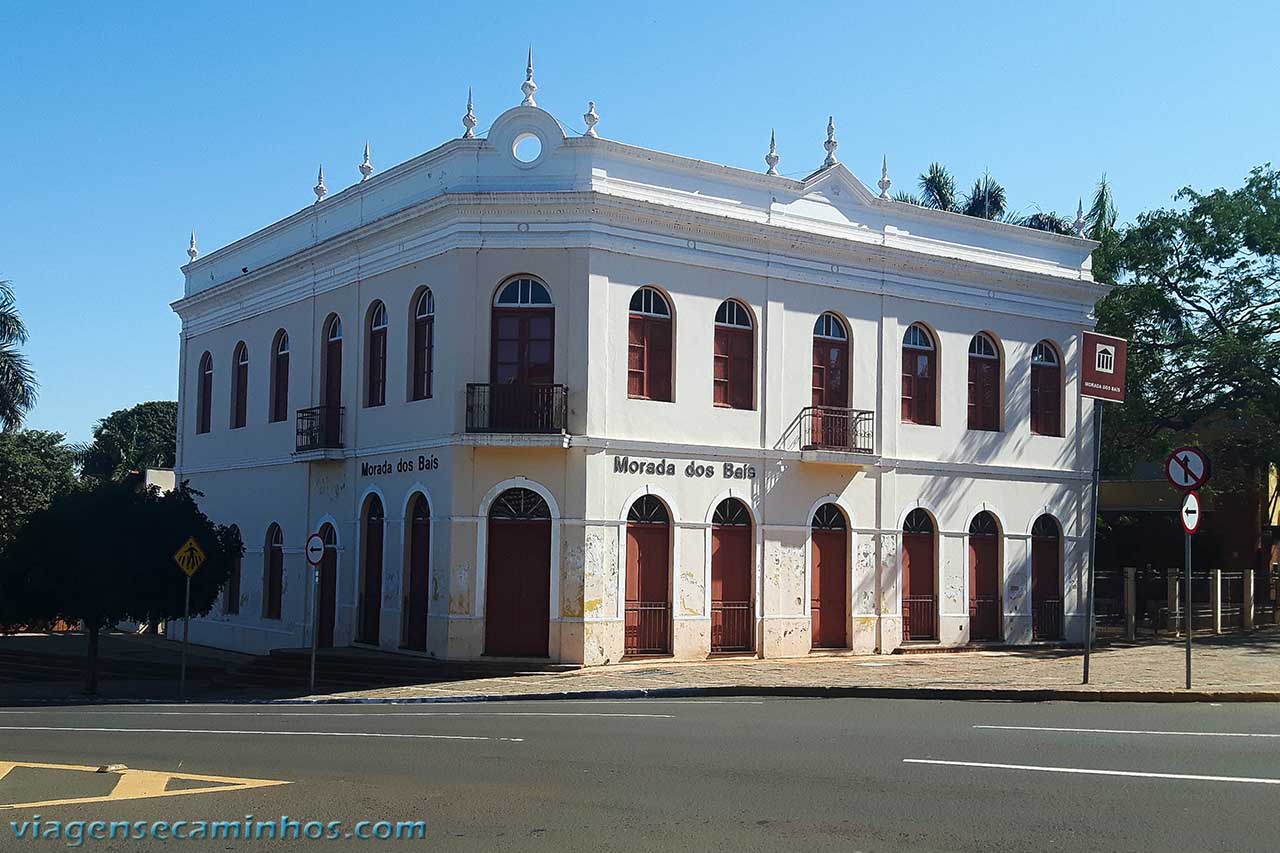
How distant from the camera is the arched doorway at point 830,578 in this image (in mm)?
26219

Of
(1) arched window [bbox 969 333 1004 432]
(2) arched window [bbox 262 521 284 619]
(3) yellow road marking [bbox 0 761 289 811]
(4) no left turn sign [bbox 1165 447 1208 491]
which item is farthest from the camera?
(2) arched window [bbox 262 521 284 619]

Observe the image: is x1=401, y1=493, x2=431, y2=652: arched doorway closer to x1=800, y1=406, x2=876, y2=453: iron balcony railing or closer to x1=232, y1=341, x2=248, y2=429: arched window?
x1=800, y1=406, x2=876, y2=453: iron balcony railing

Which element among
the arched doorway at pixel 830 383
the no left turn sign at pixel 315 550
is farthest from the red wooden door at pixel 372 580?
the arched doorway at pixel 830 383

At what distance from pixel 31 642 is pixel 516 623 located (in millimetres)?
17560

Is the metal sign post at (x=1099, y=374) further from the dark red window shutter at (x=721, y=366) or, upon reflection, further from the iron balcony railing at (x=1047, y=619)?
the iron balcony railing at (x=1047, y=619)

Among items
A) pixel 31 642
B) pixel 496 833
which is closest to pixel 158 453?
pixel 31 642

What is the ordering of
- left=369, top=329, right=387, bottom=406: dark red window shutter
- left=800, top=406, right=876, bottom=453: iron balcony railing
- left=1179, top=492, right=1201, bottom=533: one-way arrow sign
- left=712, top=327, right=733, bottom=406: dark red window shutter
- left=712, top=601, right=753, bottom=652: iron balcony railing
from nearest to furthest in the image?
1. left=1179, top=492, right=1201, bottom=533: one-way arrow sign
2. left=712, top=601, right=753, bottom=652: iron balcony railing
3. left=712, top=327, right=733, bottom=406: dark red window shutter
4. left=800, top=406, right=876, bottom=453: iron balcony railing
5. left=369, top=329, right=387, bottom=406: dark red window shutter

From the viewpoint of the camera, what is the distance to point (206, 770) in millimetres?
10719

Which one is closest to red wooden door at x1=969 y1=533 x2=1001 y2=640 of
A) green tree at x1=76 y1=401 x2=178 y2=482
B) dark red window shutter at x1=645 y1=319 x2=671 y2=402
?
dark red window shutter at x1=645 y1=319 x2=671 y2=402

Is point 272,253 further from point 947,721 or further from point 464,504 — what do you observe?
point 947,721

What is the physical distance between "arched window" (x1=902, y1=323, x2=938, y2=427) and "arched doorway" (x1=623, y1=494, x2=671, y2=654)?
641 cm

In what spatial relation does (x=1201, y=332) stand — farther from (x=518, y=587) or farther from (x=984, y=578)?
(x=518, y=587)

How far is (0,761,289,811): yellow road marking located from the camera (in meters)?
9.35

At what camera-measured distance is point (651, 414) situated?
80.1ft
